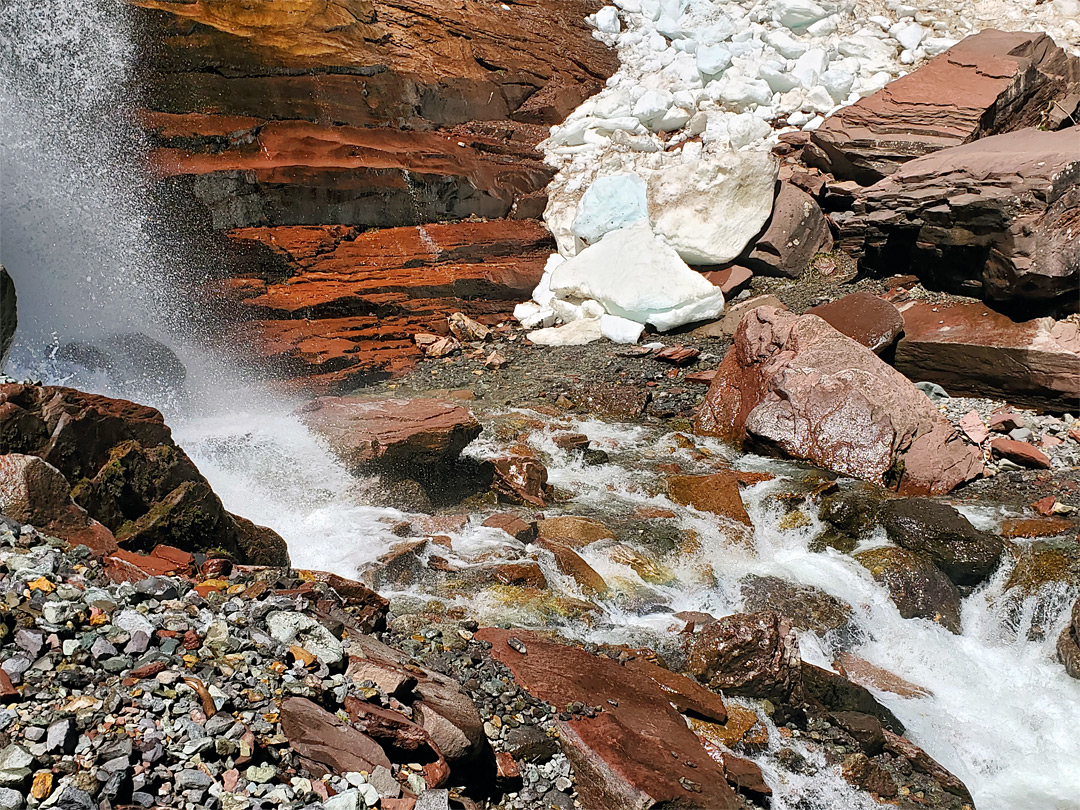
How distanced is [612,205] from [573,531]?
730 centimetres

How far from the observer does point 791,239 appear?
1229cm

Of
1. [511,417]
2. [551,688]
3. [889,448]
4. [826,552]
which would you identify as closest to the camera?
[551,688]

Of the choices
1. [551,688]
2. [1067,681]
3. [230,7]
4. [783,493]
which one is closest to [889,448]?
[783,493]

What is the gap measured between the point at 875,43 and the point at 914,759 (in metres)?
14.5

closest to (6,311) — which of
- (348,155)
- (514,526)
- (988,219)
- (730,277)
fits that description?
(514,526)

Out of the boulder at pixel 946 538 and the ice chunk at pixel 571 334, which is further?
the ice chunk at pixel 571 334

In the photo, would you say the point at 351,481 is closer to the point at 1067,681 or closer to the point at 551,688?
the point at 551,688

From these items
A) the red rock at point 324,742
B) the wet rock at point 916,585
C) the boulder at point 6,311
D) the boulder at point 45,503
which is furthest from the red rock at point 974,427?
the boulder at point 6,311

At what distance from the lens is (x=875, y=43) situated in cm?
1509

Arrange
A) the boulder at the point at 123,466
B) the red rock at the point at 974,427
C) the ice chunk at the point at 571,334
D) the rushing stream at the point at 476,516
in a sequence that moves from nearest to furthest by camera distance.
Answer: the boulder at the point at 123,466, the rushing stream at the point at 476,516, the red rock at the point at 974,427, the ice chunk at the point at 571,334

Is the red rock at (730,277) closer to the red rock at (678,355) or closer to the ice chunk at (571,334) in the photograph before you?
the red rock at (678,355)

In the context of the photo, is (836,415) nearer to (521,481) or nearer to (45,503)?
(521,481)

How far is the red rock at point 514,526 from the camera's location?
6145 mm

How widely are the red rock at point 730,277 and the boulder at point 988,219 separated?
1766 mm
